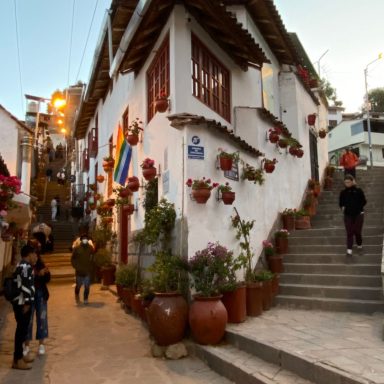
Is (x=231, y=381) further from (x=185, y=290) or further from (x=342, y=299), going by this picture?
(x=342, y=299)

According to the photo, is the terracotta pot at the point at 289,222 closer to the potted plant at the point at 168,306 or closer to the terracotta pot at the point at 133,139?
the terracotta pot at the point at 133,139

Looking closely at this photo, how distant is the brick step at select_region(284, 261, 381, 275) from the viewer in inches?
314

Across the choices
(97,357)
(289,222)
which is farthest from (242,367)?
(289,222)

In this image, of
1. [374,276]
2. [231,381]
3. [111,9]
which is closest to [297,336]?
[231,381]

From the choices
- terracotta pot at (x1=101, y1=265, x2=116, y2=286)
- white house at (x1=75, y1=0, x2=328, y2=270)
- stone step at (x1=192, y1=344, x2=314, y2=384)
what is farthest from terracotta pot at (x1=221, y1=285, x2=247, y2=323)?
terracotta pot at (x1=101, y1=265, x2=116, y2=286)

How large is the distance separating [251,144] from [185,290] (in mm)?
4165

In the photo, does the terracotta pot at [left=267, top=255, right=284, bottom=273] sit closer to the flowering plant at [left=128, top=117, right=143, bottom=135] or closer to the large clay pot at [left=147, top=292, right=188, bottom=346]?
the large clay pot at [left=147, top=292, right=188, bottom=346]

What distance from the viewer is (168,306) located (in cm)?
619

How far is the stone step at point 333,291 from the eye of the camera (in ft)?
24.3

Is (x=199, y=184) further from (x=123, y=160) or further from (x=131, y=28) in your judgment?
(x=123, y=160)

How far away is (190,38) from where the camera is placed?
8500mm

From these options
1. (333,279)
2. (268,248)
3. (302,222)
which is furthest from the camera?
(302,222)

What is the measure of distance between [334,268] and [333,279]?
37 centimetres

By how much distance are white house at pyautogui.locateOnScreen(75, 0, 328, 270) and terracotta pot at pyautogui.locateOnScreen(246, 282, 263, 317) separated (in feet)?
3.07
